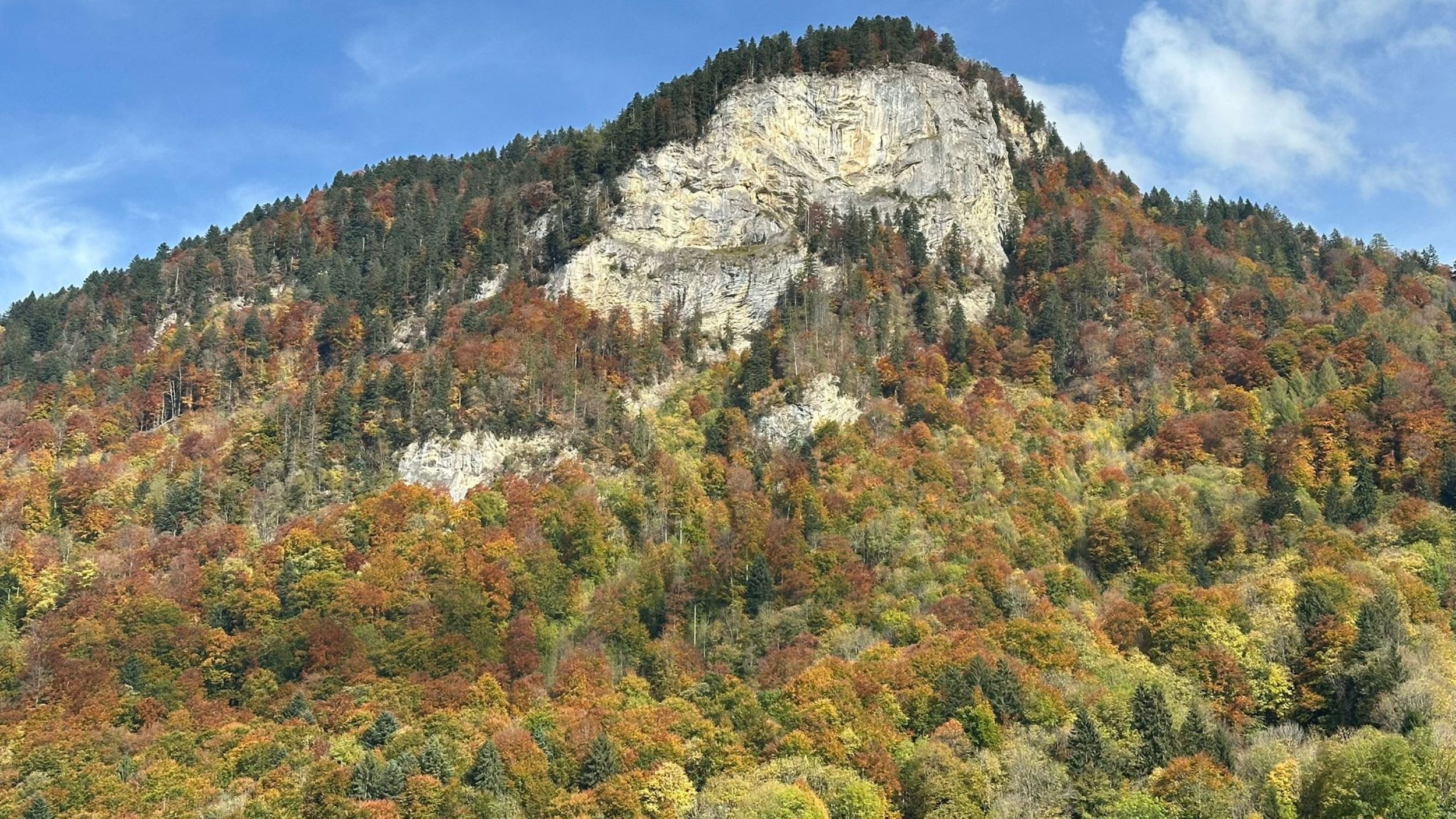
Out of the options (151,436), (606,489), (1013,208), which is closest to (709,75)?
(1013,208)

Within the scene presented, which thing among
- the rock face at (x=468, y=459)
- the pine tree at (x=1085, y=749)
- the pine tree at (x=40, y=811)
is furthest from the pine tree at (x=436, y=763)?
the rock face at (x=468, y=459)

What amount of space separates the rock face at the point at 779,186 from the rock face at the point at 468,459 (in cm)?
2450

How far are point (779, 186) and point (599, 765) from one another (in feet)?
269

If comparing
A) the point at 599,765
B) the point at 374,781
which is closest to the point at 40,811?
the point at 374,781

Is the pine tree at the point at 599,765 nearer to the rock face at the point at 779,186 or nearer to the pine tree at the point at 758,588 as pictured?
the pine tree at the point at 758,588

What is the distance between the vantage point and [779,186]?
134750 mm

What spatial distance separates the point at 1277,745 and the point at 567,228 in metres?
86.5

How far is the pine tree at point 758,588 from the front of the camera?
88062 mm

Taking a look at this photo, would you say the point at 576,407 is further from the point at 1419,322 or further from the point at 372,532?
the point at 1419,322

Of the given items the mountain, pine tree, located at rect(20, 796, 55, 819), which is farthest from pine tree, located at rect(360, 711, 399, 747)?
pine tree, located at rect(20, 796, 55, 819)

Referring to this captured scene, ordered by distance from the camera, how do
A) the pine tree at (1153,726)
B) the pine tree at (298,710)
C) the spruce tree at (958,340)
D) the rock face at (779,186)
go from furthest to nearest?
the rock face at (779,186), the spruce tree at (958,340), the pine tree at (298,710), the pine tree at (1153,726)

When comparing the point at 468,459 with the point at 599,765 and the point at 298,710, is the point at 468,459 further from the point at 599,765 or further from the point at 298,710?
the point at 599,765

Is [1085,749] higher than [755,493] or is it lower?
lower

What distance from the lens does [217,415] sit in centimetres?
11581
